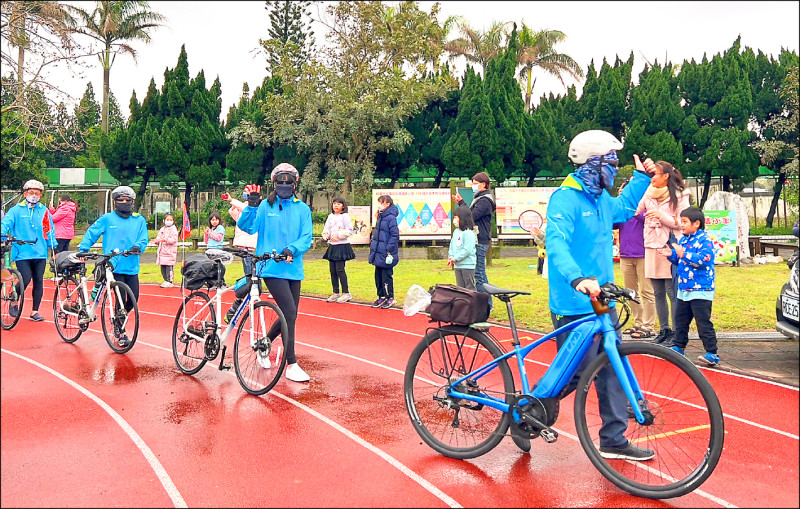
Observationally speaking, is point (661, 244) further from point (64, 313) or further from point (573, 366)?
point (64, 313)

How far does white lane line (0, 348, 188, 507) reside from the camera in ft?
12.5

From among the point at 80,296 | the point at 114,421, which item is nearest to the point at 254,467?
the point at 114,421

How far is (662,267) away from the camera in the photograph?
25.3 feet

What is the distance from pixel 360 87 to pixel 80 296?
66.7ft

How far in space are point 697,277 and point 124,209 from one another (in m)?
6.18

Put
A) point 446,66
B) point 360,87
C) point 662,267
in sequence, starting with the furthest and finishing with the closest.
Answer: point 446,66, point 360,87, point 662,267

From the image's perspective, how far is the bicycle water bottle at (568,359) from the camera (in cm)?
388

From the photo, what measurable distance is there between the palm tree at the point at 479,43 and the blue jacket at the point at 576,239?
3579 cm

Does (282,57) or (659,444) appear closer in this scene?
(659,444)

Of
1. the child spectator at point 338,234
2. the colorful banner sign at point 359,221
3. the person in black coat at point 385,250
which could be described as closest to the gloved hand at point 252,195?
the person in black coat at point 385,250

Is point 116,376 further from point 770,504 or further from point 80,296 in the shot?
point 770,504

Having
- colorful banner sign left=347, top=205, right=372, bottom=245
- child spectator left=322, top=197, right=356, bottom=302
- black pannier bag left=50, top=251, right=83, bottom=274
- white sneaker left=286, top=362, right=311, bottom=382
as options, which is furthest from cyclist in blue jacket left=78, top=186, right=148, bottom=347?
colorful banner sign left=347, top=205, right=372, bottom=245

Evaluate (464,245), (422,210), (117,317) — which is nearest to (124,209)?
(117,317)

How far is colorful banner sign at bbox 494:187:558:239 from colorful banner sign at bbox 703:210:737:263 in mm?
7074
